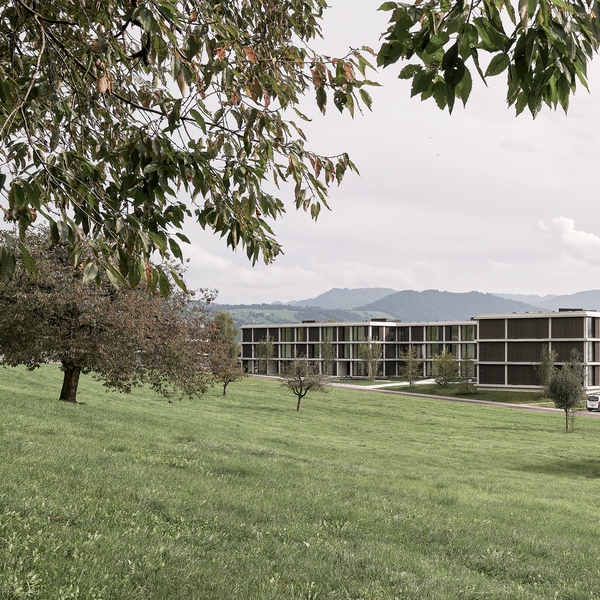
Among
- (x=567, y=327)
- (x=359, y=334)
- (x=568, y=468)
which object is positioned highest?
(x=567, y=327)

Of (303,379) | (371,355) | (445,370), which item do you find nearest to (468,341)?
(371,355)

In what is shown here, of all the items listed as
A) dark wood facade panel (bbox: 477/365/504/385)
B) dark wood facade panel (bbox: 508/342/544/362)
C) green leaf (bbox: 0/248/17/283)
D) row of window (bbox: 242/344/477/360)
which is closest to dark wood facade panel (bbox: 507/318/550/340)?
dark wood facade panel (bbox: 508/342/544/362)

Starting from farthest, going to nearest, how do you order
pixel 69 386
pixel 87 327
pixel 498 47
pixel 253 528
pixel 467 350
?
1. pixel 467 350
2. pixel 69 386
3. pixel 87 327
4. pixel 253 528
5. pixel 498 47

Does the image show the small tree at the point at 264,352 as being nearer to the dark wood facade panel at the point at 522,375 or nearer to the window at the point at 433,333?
the window at the point at 433,333

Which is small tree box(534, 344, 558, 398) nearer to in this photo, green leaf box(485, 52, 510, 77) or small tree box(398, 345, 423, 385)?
small tree box(398, 345, 423, 385)

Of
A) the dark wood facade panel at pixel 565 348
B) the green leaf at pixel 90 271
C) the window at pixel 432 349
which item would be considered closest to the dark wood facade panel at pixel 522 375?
the dark wood facade panel at pixel 565 348

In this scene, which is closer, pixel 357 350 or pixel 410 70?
pixel 410 70

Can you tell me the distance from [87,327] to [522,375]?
207 ft

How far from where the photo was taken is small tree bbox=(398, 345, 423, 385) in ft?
285

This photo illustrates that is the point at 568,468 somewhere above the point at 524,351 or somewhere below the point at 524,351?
below

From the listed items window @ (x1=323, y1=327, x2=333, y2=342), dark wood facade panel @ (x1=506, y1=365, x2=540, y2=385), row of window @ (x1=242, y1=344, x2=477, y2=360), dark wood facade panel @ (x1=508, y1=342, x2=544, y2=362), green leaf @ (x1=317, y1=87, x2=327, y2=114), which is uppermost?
green leaf @ (x1=317, y1=87, x2=327, y2=114)

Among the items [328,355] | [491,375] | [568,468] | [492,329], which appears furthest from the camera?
[328,355]

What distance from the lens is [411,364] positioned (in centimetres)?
8706

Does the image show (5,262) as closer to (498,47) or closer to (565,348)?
(498,47)
